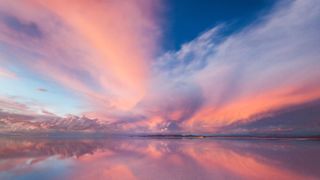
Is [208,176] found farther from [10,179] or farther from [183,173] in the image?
[10,179]

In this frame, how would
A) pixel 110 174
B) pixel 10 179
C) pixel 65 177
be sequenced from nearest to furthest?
pixel 10 179, pixel 65 177, pixel 110 174

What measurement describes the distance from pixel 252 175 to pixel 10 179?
10424 millimetres

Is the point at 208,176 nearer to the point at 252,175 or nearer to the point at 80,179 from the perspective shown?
the point at 252,175

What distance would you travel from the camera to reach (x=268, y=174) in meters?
12.4

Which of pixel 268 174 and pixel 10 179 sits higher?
pixel 268 174

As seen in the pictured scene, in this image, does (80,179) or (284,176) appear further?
(284,176)

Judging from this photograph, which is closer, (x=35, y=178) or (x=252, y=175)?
(x=35, y=178)

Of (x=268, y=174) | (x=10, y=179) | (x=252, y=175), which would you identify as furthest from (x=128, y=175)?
(x=268, y=174)

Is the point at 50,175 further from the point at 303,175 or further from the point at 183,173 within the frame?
the point at 303,175

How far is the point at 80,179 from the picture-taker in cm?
1084

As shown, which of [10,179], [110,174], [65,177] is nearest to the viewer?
[10,179]

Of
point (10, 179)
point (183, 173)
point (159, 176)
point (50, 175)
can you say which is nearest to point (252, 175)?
point (183, 173)

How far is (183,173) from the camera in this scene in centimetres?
1254

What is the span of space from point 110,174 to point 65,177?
6.47ft
